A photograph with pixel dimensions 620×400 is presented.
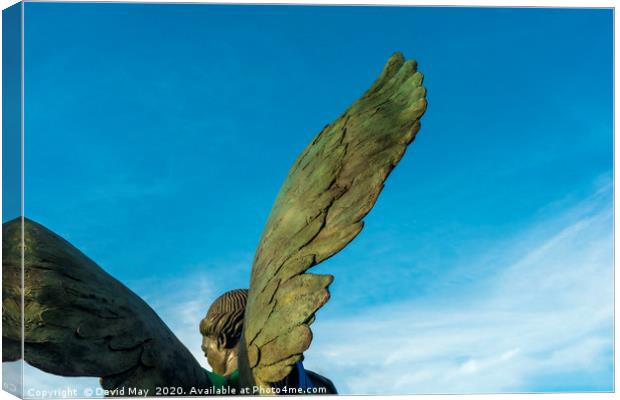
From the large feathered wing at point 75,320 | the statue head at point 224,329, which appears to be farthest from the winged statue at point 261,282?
the statue head at point 224,329

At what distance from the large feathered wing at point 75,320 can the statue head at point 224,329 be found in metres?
0.68

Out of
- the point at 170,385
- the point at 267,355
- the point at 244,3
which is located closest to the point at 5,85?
the point at 244,3

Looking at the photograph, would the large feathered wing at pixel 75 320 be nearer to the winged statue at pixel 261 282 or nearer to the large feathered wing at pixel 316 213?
the winged statue at pixel 261 282

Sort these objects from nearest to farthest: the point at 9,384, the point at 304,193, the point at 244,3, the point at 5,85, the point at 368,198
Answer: the point at 368,198, the point at 304,193, the point at 9,384, the point at 5,85, the point at 244,3

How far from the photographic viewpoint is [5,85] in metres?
6.16

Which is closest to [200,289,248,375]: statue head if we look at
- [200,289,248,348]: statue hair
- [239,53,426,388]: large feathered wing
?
[200,289,248,348]: statue hair

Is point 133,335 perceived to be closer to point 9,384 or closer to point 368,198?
point 9,384

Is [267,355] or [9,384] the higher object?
[9,384]

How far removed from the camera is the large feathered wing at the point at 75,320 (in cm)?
498

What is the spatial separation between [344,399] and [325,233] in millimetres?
1581

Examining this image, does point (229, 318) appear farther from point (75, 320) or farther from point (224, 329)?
point (75, 320)

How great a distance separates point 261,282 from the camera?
509 centimetres

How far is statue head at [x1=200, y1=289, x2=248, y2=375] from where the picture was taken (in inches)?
239

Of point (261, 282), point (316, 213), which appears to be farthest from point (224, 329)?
point (316, 213)
